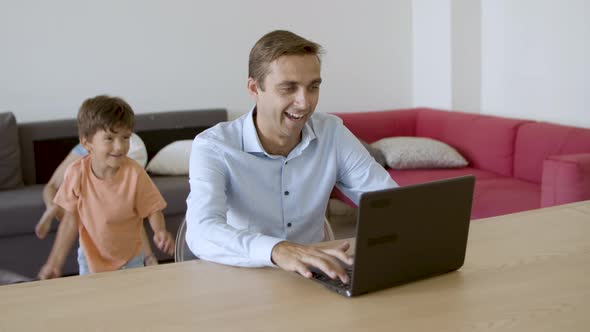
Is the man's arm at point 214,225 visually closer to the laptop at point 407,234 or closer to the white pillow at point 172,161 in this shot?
the laptop at point 407,234

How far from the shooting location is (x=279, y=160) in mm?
1952

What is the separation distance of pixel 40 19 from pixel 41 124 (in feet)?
2.18

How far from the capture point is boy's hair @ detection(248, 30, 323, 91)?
183 centimetres

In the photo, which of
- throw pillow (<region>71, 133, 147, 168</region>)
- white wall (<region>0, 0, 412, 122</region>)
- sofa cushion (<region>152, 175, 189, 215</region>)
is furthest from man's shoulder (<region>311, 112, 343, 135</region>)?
white wall (<region>0, 0, 412, 122</region>)

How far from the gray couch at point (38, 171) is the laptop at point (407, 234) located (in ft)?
8.08

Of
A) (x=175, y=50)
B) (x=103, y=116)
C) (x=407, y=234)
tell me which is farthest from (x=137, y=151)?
(x=407, y=234)

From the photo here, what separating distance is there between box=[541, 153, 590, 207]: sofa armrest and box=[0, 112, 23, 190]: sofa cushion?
2957 mm

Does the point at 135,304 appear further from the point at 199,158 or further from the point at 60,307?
the point at 199,158

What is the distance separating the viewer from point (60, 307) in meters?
1.34

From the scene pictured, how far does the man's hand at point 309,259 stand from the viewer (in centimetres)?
139

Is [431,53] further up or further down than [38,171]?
further up

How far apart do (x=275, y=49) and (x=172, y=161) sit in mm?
2401

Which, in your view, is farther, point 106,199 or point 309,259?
point 106,199

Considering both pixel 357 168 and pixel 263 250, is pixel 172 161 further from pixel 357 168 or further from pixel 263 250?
pixel 263 250
